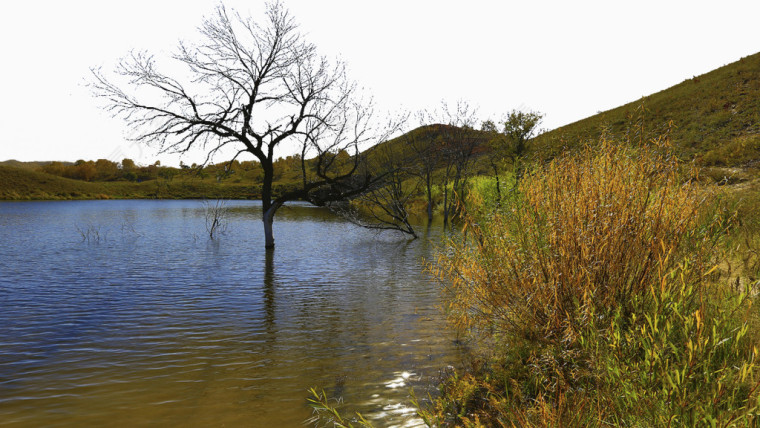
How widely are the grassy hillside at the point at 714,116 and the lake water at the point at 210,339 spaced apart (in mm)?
15375

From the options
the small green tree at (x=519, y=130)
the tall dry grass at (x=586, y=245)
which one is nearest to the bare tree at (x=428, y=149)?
the small green tree at (x=519, y=130)

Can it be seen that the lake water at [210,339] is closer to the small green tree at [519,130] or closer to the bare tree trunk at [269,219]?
the bare tree trunk at [269,219]

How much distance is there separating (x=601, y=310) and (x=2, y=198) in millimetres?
104339

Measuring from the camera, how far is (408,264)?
17672 millimetres

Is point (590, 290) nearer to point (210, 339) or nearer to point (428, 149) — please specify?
point (210, 339)

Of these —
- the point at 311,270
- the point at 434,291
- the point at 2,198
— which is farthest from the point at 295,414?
the point at 2,198

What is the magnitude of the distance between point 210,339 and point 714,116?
4913cm

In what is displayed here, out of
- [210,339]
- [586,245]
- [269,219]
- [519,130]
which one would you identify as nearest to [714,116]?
[519,130]

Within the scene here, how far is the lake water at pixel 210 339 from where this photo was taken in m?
5.66

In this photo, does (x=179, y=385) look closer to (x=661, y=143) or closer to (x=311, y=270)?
(x=661, y=143)

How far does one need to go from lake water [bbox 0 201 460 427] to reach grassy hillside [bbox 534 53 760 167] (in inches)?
605

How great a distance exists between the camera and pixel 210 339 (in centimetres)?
852

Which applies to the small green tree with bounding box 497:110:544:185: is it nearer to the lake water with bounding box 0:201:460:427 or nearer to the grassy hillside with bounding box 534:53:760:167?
the grassy hillside with bounding box 534:53:760:167

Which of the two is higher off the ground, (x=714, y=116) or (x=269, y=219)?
(x=714, y=116)
